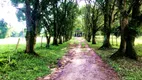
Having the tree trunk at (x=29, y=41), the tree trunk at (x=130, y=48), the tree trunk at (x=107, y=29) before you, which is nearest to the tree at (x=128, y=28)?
the tree trunk at (x=130, y=48)

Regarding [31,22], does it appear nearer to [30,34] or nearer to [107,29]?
[30,34]

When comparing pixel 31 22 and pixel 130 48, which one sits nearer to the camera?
pixel 130 48

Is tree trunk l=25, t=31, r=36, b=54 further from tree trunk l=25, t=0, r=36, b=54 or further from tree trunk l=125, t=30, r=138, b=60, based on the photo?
tree trunk l=125, t=30, r=138, b=60

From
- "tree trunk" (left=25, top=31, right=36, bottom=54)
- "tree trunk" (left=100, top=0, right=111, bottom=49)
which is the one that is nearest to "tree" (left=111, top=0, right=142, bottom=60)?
"tree trunk" (left=25, top=31, right=36, bottom=54)

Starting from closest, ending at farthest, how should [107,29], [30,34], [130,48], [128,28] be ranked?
[130,48]
[128,28]
[30,34]
[107,29]

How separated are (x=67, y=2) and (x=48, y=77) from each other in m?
32.2

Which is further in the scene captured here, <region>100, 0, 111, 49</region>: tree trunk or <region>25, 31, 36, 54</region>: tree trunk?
<region>100, 0, 111, 49</region>: tree trunk

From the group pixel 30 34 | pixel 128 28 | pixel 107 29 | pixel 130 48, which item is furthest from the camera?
pixel 107 29

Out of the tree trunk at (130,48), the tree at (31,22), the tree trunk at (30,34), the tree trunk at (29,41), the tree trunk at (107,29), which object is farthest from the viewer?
the tree trunk at (107,29)

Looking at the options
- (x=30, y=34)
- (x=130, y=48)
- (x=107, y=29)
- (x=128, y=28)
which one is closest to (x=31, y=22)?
(x=30, y=34)

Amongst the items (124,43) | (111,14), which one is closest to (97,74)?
(124,43)

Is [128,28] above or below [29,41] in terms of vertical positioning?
above

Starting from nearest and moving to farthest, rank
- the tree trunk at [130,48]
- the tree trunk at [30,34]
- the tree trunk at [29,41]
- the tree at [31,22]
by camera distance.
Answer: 1. the tree trunk at [130,48]
2. the tree trunk at [30,34]
3. the tree at [31,22]
4. the tree trunk at [29,41]

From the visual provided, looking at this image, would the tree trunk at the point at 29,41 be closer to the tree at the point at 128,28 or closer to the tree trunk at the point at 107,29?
the tree at the point at 128,28
